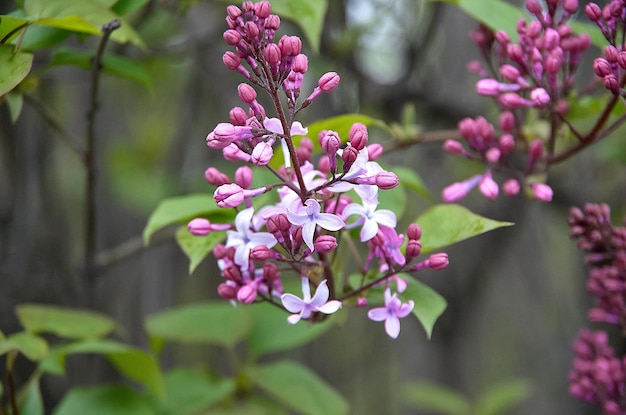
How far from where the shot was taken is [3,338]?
115 centimetres

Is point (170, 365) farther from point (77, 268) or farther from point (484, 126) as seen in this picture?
point (484, 126)

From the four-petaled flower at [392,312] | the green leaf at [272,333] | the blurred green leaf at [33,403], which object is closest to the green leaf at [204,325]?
the green leaf at [272,333]

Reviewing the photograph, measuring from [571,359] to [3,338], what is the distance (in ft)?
6.20

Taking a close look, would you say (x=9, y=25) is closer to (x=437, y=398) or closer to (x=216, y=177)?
(x=216, y=177)

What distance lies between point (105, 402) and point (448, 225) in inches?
30.2

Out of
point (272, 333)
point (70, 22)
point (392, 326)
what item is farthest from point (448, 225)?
point (272, 333)

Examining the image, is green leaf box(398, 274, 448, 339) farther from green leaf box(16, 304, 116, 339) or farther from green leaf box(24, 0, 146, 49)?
green leaf box(16, 304, 116, 339)

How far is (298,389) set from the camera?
1.51m

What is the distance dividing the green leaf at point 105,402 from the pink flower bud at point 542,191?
831mm

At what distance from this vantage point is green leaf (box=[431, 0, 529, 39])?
46.8 inches

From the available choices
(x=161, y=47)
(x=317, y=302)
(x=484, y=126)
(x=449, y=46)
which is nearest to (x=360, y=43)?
(x=449, y=46)

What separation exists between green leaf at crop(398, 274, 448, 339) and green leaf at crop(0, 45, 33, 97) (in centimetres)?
60

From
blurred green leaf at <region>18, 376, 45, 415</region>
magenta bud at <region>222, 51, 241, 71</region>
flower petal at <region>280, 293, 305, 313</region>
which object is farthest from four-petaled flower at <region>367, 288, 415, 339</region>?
blurred green leaf at <region>18, 376, 45, 415</region>

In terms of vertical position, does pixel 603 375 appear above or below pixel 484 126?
below
